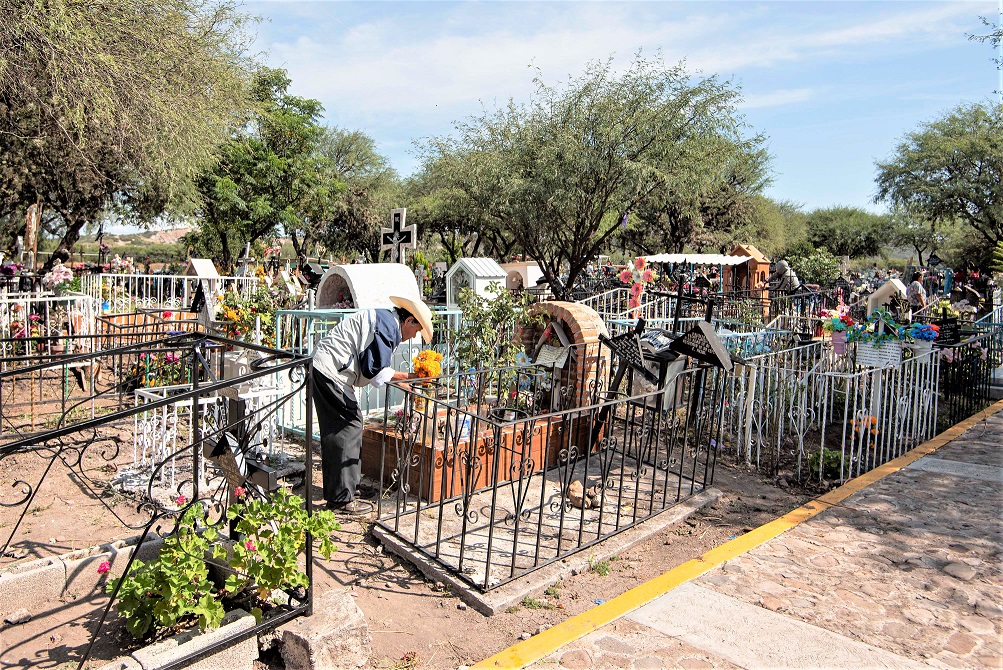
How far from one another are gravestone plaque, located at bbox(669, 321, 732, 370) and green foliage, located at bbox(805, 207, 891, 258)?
51466 mm

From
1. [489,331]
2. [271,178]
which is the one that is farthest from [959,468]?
[271,178]

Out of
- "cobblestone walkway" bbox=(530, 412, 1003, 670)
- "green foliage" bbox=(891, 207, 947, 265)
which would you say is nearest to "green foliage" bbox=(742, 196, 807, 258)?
"green foliage" bbox=(891, 207, 947, 265)

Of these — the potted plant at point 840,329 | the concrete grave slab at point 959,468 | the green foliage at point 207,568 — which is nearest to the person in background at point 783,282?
the potted plant at point 840,329

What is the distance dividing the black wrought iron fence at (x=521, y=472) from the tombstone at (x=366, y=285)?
1.57 metres

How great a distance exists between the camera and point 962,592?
13.2 feet

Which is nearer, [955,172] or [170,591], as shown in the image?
[170,591]

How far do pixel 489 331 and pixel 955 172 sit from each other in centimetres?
3341

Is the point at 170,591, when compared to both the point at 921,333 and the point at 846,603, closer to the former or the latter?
the point at 846,603

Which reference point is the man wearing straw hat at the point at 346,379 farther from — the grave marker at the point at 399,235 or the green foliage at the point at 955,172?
the green foliage at the point at 955,172

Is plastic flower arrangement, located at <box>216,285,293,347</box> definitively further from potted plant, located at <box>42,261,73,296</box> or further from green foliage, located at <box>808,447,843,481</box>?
potted plant, located at <box>42,261,73,296</box>

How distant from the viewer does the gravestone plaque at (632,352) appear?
5.81 metres

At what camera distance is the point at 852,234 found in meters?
53.2

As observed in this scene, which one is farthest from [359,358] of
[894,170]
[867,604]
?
[894,170]

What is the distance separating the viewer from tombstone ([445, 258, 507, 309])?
10977mm
